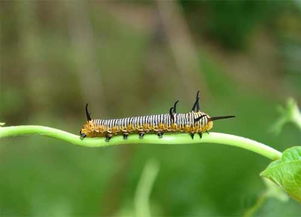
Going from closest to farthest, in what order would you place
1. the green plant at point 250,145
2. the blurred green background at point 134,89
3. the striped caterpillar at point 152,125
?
1. the green plant at point 250,145
2. the striped caterpillar at point 152,125
3. the blurred green background at point 134,89

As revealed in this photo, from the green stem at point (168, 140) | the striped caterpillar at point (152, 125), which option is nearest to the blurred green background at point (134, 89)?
the striped caterpillar at point (152, 125)

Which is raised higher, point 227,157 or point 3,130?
point 227,157

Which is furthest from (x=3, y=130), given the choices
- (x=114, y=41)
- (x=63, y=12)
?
(x=114, y=41)

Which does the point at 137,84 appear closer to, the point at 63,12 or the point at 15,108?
the point at 63,12

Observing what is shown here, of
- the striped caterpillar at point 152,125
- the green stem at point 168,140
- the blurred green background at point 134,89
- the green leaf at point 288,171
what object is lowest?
the green leaf at point 288,171

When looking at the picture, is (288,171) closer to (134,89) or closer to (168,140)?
(168,140)

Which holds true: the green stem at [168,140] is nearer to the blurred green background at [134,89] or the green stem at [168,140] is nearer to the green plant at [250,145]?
the green plant at [250,145]

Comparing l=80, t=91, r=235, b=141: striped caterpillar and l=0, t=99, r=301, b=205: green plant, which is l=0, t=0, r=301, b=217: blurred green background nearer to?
l=80, t=91, r=235, b=141: striped caterpillar
